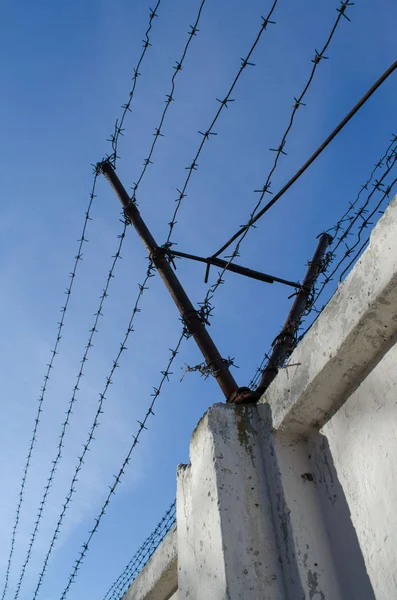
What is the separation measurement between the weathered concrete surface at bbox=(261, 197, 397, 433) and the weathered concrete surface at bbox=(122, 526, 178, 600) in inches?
53.7

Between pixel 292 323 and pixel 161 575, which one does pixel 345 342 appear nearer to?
pixel 292 323

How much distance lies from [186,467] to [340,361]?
107 centimetres

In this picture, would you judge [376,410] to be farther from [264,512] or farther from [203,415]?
[203,415]

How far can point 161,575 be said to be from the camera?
3.82 meters

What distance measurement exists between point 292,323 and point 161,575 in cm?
167

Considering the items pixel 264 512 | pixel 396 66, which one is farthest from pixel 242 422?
pixel 396 66

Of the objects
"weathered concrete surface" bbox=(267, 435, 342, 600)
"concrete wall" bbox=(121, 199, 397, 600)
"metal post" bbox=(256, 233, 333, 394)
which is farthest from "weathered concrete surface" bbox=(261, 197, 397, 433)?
"metal post" bbox=(256, 233, 333, 394)

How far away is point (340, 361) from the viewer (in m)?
2.53

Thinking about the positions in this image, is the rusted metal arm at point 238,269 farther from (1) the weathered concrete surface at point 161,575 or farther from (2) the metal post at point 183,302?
(1) the weathered concrete surface at point 161,575

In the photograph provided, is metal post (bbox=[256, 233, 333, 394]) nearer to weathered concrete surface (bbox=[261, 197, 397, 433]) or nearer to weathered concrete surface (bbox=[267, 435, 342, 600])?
weathered concrete surface (bbox=[261, 197, 397, 433])

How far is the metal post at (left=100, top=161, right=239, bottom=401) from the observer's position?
3344 millimetres

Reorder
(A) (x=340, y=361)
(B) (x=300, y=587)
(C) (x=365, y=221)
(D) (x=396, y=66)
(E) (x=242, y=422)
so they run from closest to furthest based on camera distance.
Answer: (B) (x=300, y=587)
(A) (x=340, y=361)
(D) (x=396, y=66)
(E) (x=242, y=422)
(C) (x=365, y=221)

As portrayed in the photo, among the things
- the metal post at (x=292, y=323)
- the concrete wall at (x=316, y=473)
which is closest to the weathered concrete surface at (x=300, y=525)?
the concrete wall at (x=316, y=473)

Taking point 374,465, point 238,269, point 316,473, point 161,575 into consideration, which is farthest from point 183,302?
point 374,465
